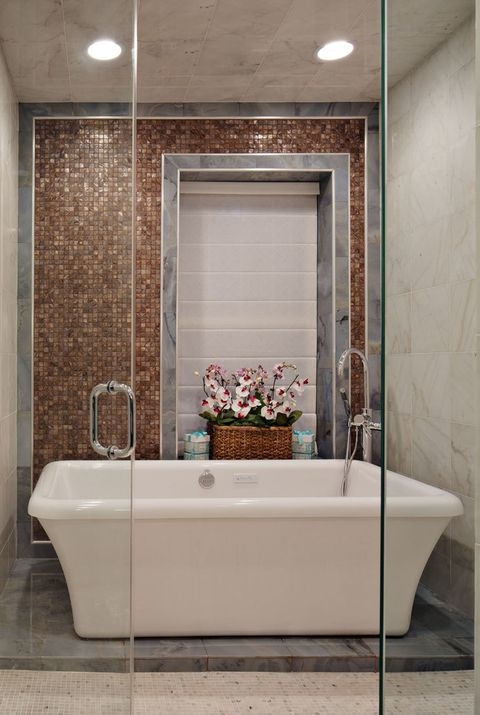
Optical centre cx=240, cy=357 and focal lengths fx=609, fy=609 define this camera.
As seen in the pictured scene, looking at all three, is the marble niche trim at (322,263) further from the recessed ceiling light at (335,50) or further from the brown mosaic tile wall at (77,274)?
the brown mosaic tile wall at (77,274)

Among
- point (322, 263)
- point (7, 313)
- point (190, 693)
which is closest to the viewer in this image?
point (7, 313)

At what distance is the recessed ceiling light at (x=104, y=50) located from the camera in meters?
1.40

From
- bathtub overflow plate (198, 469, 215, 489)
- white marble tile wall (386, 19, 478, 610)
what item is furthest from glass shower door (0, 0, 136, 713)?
bathtub overflow plate (198, 469, 215, 489)

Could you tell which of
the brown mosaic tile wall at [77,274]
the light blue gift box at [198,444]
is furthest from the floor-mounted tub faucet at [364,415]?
the brown mosaic tile wall at [77,274]

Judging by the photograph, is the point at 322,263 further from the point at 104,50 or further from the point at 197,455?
the point at 104,50

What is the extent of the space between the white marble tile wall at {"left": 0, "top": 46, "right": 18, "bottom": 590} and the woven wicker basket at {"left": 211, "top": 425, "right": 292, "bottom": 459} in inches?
87.1

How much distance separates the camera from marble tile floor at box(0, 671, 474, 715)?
127 centimetres

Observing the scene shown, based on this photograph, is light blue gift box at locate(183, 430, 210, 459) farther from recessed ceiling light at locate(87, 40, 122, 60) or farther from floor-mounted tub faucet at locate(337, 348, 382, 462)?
recessed ceiling light at locate(87, 40, 122, 60)

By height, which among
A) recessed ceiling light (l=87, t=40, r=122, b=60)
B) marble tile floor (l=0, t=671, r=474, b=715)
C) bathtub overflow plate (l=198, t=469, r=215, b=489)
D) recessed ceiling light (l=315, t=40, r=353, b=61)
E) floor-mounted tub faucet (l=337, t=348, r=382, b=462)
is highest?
recessed ceiling light (l=315, t=40, r=353, b=61)

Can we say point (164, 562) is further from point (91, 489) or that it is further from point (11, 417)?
point (11, 417)

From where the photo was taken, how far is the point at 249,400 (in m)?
3.54

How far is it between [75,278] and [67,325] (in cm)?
11

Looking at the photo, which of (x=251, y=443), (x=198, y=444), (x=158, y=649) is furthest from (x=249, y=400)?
(x=158, y=649)

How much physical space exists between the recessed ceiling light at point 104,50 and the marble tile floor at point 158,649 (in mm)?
1173
